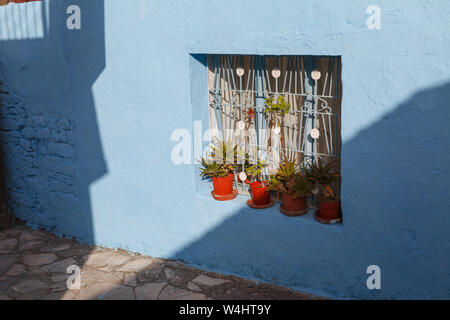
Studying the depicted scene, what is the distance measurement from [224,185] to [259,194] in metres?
0.42

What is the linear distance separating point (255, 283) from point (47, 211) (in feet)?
10.6

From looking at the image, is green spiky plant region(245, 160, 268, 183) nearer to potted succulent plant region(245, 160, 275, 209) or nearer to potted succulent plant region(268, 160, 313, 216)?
potted succulent plant region(245, 160, 275, 209)

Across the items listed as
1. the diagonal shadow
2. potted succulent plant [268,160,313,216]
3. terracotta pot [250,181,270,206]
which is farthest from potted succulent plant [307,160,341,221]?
the diagonal shadow

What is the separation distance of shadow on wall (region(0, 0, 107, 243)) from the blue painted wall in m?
0.02

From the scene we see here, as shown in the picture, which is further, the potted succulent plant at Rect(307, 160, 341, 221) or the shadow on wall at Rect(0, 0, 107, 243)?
the shadow on wall at Rect(0, 0, 107, 243)

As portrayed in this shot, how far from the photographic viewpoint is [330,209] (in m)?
4.42

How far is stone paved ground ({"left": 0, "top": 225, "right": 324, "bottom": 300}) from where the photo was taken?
15.7ft

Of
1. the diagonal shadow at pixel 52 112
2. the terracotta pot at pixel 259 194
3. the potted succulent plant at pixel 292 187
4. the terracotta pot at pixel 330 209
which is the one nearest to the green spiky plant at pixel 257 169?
the terracotta pot at pixel 259 194

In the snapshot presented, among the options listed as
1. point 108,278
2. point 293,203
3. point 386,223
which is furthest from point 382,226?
point 108,278

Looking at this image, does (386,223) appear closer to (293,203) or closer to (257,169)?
(293,203)

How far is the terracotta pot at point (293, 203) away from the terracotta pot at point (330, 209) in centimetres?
22
